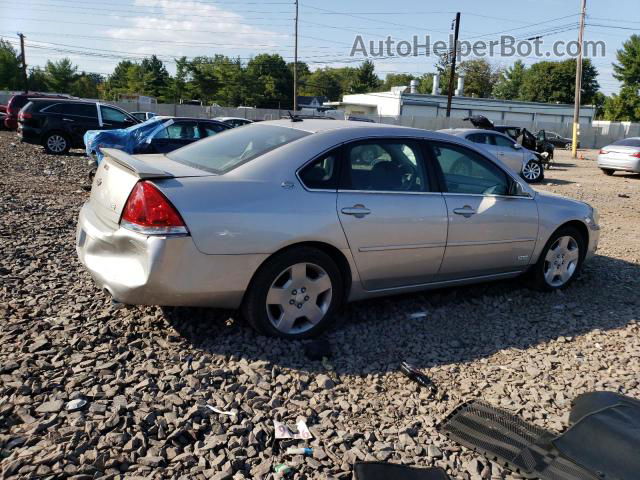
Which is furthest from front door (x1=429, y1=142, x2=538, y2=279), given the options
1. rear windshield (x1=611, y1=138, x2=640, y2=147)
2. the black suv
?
rear windshield (x1=611, y1=138, x2=640, y2=147)

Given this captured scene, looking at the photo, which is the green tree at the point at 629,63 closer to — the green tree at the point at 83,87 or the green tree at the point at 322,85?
the green tree at the point at 322,85

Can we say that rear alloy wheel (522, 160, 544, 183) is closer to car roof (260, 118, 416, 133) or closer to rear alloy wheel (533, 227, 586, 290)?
rear alloy wheel (533, 227, 586, 290)

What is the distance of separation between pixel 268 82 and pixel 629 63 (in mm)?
47620

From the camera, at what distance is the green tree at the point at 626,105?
6625 centimetres

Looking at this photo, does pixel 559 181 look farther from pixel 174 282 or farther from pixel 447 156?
pixel 174 282

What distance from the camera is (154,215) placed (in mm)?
3373

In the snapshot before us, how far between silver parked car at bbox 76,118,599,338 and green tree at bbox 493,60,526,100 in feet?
335

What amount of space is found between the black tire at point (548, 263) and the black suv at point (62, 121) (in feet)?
48.4

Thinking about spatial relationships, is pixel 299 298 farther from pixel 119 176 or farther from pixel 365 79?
pixel 365 79

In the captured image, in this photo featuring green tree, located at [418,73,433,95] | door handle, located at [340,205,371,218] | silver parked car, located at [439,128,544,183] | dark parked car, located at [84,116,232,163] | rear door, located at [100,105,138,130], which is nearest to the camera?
door handle, located at [340,205,371,218]

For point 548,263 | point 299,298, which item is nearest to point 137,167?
point 299,298

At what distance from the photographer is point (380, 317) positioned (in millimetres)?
4566

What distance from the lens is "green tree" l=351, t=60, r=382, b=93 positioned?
354ft

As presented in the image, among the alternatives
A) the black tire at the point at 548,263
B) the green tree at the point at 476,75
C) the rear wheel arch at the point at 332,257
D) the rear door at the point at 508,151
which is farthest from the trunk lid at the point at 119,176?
the green tree at the point at 476,75
